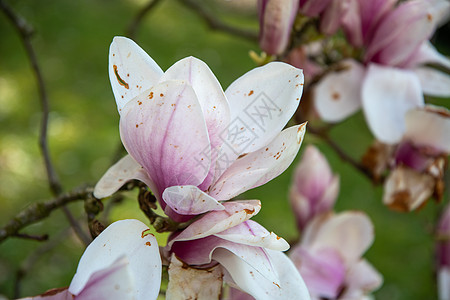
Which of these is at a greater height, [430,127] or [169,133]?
[169,133]

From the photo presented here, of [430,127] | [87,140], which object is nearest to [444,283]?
[430,127]

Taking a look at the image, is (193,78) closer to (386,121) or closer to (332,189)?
(386,121)

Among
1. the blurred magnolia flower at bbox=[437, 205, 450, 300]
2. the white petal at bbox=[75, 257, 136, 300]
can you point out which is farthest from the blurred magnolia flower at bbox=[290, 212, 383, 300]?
the white petal at bbox=[75, 257, 136, 300]

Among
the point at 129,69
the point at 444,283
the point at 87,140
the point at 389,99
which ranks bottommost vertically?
the point at 87,140

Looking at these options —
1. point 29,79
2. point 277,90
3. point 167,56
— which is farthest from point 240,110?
point 167,56

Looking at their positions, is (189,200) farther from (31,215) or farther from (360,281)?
(360,281)

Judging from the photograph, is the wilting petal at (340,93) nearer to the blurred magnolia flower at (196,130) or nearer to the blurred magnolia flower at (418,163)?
the blurred magnolia flower at (418,163)

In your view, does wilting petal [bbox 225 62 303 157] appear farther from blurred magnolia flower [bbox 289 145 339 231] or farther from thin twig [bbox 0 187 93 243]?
blurred magnolia flower [bbox 289 145 339 231]
